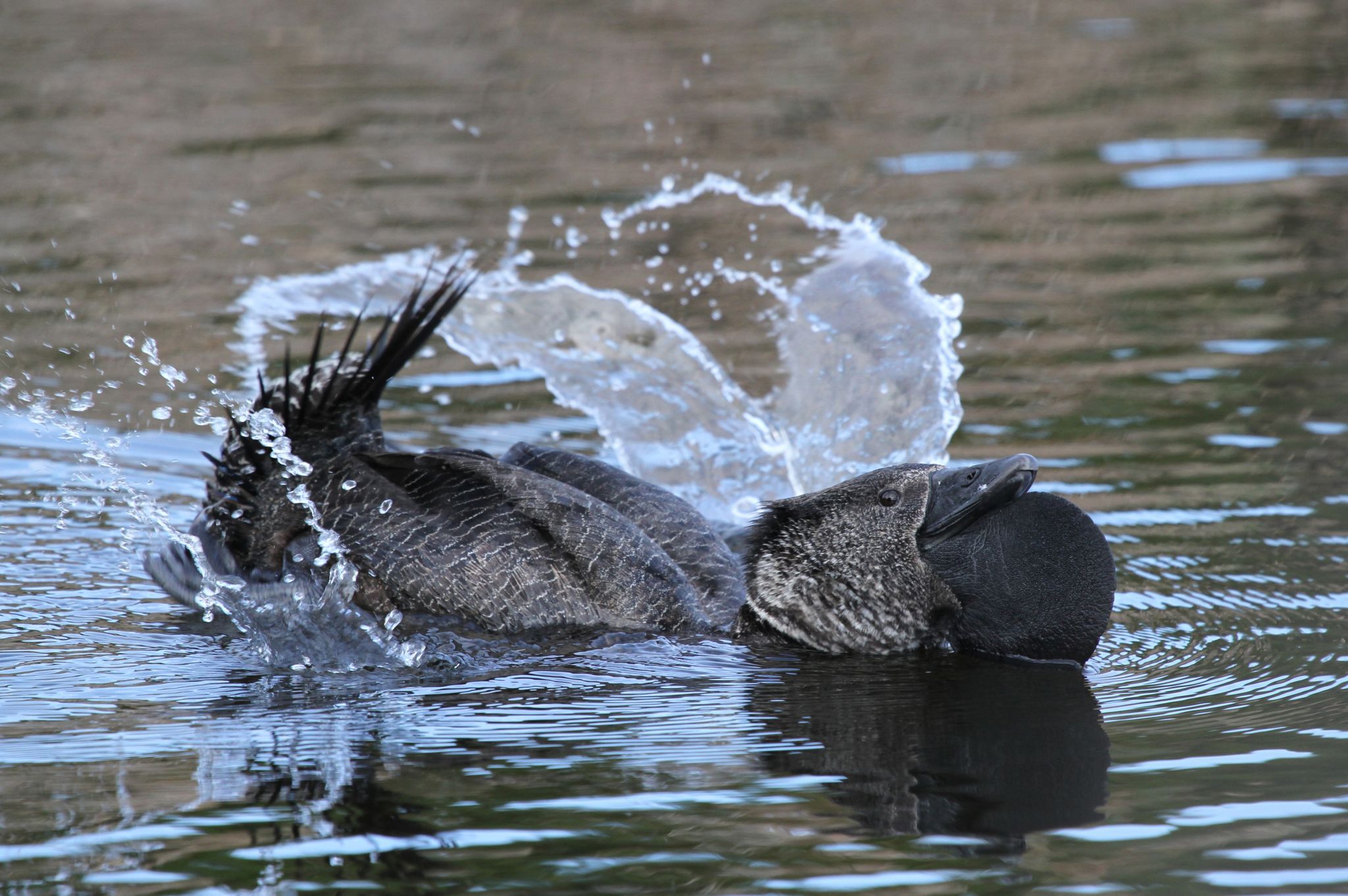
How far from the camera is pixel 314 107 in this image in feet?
51.9

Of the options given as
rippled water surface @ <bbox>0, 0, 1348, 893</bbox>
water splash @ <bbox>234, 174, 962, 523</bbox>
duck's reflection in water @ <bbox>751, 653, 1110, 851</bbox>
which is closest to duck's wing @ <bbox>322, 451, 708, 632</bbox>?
rippled water surface @ <bbox>0, 0, 1348, 893</bbox>

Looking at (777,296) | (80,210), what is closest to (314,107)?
(80,210)

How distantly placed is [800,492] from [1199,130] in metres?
7.92

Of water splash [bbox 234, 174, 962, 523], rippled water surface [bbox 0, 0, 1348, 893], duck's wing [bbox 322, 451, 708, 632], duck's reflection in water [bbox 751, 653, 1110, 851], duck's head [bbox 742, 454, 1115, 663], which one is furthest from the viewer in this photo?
water splash [bbox 234, 174, 962, 523]

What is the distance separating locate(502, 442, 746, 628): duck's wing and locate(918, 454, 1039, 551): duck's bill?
0.96 meters

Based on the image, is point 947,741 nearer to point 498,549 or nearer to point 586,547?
point 586,547

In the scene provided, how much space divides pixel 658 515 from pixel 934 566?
1.24 metres

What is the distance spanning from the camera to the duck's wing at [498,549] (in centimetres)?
625

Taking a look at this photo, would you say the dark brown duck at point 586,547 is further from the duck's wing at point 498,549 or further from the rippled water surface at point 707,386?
the rippled water surface at point 707,386

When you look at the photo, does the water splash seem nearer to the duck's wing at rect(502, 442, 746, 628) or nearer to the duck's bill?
the duck's wing at rect(502, 442, 746, 628)

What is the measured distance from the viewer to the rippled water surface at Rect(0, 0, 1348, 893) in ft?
14.4

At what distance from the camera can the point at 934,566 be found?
6.16m

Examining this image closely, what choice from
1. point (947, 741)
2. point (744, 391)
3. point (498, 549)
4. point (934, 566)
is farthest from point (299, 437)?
point (744, 391)

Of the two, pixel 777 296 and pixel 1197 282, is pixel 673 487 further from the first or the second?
pixel 1197 282
